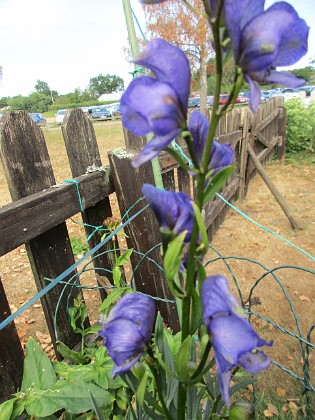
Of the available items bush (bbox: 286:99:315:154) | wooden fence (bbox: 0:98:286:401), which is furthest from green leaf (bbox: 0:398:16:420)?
bush (bbox: 286:99:315:154)

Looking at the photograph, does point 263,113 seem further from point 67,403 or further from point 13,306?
point 67,403

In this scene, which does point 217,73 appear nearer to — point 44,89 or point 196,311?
point 196,311

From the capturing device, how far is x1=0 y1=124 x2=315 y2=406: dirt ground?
2.56m

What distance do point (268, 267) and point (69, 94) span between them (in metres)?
55.3

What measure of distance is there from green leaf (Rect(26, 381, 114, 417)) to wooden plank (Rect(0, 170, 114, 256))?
0.53 m

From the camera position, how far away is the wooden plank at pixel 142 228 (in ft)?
5.80

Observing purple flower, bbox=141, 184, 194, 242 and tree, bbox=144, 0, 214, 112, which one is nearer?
purple flower, bbox=141, 184, 194, 242

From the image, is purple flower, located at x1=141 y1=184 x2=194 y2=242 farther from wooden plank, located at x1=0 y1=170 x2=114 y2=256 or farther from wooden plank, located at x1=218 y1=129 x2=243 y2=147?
wooden plank, located at x1=218 y1=129 x2=243 y2=147

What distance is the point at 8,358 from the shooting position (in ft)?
4.80

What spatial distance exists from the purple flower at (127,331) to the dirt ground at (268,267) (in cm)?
144

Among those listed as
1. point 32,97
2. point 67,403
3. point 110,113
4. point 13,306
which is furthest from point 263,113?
point 32,97

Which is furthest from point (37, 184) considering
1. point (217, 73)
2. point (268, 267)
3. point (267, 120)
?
point (267, 120)

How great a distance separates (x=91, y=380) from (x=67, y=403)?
0.20 meters

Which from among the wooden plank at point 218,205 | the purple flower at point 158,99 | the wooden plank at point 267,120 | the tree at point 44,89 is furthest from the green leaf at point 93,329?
the tree at point 44,89
